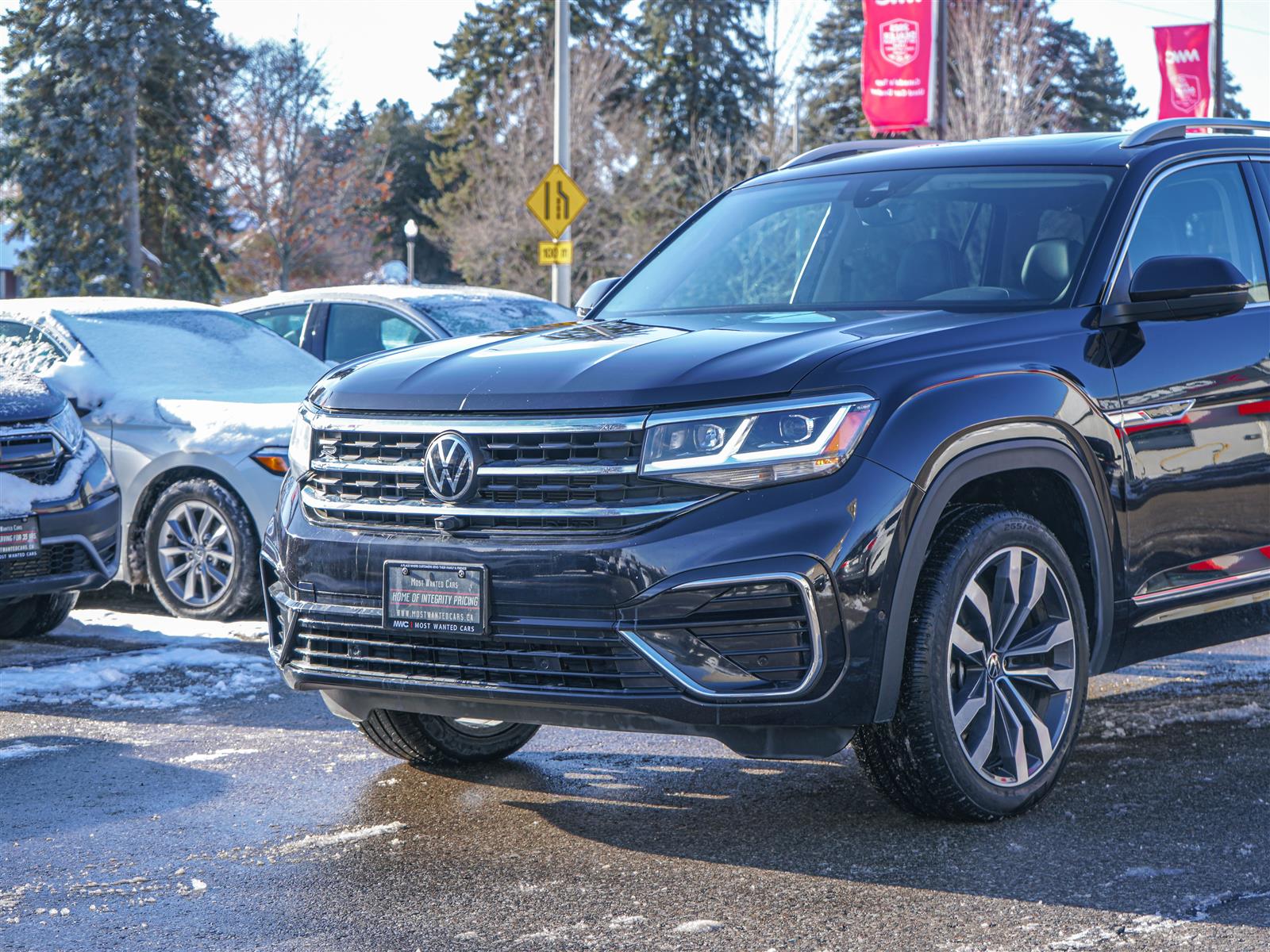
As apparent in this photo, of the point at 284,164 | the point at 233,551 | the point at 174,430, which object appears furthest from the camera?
the point at 284,164

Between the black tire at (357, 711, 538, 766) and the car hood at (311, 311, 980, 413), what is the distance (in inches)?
41.0

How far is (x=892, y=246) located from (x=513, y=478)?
177cm

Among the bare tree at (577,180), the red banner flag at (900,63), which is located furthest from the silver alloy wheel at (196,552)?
the bare tree at (577,180)

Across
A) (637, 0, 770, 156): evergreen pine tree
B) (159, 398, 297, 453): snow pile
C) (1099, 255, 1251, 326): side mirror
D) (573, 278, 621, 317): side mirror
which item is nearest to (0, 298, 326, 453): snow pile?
(159, 398, 297, 453): snow pile

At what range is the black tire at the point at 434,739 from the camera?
4.98m

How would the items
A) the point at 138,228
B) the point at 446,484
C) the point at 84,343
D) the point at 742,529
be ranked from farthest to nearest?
the point at 138,228 → the point at 84,343 → the point at 446,484 → the point at 742,529

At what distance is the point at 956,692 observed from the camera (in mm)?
4219

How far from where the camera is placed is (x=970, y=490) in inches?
172

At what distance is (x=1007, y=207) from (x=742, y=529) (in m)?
1.88

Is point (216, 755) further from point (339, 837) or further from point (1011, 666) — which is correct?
point (1011, 666)

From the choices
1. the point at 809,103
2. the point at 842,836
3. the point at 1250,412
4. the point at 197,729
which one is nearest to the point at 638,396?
the point at 842,836

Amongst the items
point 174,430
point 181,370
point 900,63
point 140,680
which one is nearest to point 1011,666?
point 140,680

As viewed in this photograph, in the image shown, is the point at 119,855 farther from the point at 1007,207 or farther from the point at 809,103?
the point at 809,103

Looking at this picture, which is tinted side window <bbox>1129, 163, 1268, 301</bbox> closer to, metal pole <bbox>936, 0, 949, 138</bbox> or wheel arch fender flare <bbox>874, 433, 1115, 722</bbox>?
wheel arch fender flare <bbox>874, 433, 1115, 722</bbox>
